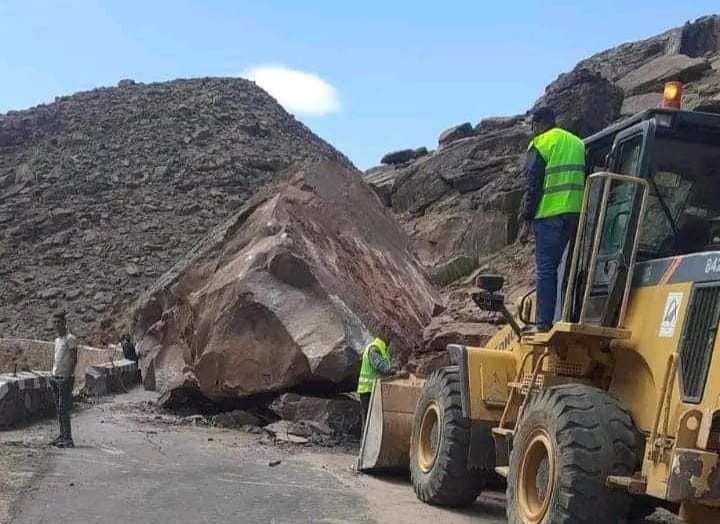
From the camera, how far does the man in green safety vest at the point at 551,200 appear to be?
6117 mm

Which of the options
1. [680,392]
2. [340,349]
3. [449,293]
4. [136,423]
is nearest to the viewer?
[680,392]

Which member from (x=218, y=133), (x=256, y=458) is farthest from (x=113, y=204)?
(x=256, y=458)

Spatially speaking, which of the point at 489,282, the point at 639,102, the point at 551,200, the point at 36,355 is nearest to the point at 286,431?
the point at 489,282

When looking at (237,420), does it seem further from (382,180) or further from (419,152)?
(419,152)

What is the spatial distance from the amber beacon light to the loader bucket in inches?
163

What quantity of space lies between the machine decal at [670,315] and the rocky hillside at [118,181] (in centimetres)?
2503

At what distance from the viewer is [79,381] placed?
65.6ft

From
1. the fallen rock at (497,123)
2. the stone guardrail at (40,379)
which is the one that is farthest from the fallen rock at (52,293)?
the fallen rock at (497,123)

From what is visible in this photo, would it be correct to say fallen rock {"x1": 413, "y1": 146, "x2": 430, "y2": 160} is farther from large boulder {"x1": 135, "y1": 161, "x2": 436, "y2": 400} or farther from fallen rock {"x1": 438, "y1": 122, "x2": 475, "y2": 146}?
large boulder {"x1": 135, "y1": 161, "x2": 436, "y2": 400}

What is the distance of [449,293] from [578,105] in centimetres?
683

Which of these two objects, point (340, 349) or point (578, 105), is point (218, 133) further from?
point (340, 349)

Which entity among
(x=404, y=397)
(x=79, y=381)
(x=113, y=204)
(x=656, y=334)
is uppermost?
(x=113, y=204)

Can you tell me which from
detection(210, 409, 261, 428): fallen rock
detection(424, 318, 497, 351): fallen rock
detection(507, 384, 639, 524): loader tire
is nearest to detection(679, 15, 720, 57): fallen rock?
detection(424, 318, 497, 351): fallen rock

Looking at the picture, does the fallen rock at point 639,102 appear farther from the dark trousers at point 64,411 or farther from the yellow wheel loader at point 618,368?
the yellow wheel loader at point 618,368
